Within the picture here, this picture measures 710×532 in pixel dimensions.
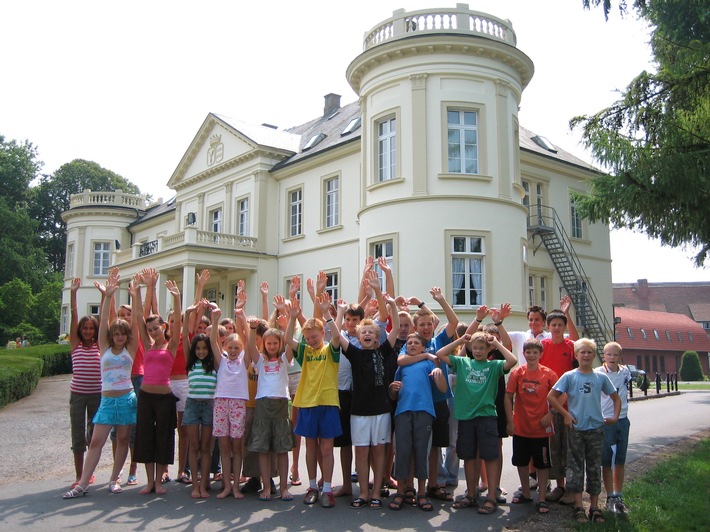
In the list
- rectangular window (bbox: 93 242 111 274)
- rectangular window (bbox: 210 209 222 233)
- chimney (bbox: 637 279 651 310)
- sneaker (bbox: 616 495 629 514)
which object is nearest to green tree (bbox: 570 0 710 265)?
sneaker (bbox: 616 495 629 514)

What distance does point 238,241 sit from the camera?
2661 cm

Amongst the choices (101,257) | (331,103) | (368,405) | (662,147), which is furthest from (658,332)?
(368,405)

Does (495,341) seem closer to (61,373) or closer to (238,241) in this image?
(238,241)

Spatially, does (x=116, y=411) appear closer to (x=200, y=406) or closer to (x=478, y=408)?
(x=200, y=406)

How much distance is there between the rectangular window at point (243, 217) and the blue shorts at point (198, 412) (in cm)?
2146

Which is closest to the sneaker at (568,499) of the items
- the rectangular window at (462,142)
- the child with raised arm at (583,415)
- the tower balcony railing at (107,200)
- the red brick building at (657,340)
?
the child with raised arm at (583,415)

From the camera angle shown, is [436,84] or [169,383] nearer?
[169,383]

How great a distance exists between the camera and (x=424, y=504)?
6.16 m

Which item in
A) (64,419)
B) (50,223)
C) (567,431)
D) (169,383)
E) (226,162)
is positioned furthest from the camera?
(50,223)

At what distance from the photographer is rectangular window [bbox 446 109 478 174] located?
61.8 feet

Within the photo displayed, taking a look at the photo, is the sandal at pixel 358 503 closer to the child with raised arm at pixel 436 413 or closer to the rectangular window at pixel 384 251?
the child with raised arm at pixel 436 413

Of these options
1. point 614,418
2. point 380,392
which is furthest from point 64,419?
point 614,418

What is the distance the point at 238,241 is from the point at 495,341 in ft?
69.2

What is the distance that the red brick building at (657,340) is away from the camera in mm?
53719
